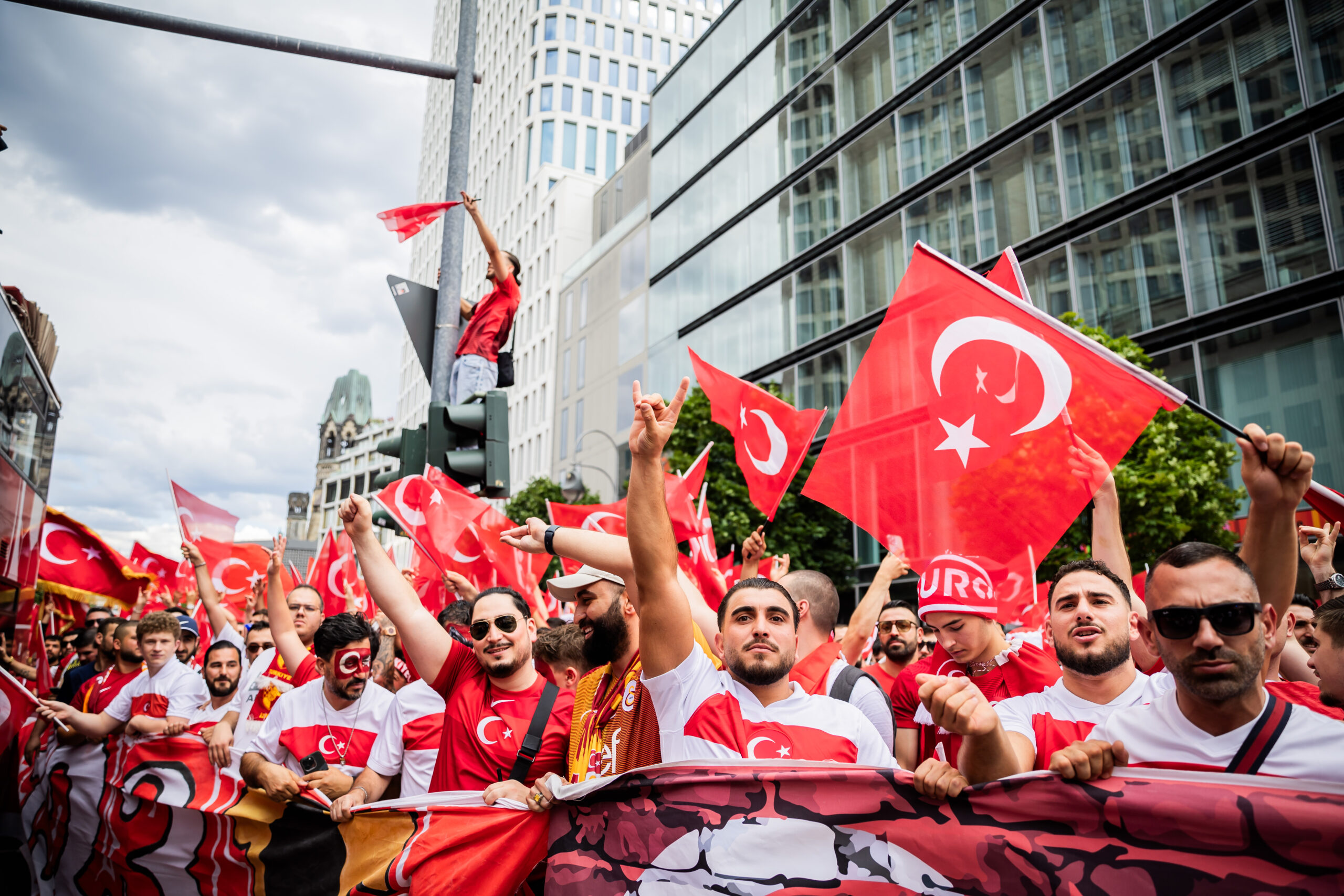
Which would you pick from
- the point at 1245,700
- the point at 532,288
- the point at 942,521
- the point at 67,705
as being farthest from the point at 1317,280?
the point at 532,288

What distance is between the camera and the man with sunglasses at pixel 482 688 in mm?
3602

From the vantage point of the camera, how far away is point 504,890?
310 centimetres

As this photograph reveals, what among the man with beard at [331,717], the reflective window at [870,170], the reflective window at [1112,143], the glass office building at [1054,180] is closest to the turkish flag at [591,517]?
the man with beard at [331,717]

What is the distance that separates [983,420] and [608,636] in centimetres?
202

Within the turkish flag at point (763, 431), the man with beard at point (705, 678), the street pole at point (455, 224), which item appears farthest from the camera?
the street pole at point (455, 224)

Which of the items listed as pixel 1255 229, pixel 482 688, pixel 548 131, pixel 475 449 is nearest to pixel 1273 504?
pixel 482 688

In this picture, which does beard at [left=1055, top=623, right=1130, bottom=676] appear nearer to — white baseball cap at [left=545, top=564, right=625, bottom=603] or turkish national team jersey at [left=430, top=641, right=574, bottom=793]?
white baseball cap at [left=545, top=564, right=625, bottom=603]

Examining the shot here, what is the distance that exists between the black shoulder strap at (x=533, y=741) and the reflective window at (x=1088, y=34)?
20981mm

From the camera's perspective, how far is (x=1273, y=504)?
8.97ft

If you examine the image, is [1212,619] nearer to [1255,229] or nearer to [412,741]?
[412,741]

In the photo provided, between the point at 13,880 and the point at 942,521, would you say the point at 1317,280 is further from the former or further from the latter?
the point at 13,880

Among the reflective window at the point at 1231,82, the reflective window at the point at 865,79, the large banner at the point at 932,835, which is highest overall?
the reflective window at the point at 865,79

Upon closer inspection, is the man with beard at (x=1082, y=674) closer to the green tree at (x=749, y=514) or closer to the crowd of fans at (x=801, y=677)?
the crowd of fans at (x=801, y=677)

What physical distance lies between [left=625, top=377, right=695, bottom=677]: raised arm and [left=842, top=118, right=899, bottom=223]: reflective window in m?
24.6
